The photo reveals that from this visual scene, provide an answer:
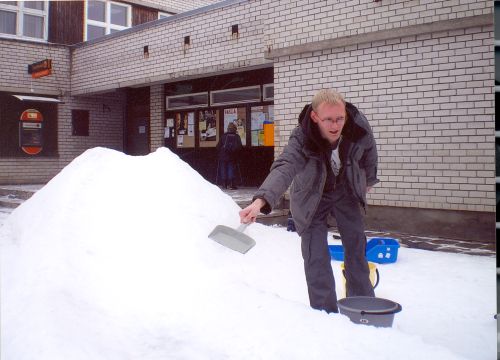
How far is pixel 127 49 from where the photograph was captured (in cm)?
1251

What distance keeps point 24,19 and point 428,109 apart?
38.5 feet

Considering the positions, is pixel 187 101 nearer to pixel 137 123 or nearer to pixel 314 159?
pixel 137 123

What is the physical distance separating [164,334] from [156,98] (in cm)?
1108

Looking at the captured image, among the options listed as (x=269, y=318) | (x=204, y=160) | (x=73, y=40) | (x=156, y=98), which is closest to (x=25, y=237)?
(x=269, y=318)

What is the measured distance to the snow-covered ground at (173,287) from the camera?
103 inches

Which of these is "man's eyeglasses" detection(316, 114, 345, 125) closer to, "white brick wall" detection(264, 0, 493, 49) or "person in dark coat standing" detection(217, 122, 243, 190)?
"white brick wall" detection(264, 0, 493, 49)

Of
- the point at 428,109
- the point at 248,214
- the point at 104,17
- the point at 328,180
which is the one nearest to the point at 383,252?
the point at 428,109

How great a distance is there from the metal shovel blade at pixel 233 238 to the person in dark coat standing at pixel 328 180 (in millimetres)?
378

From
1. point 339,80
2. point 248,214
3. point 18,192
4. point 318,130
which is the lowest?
point 18,192

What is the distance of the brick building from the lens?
6293mm

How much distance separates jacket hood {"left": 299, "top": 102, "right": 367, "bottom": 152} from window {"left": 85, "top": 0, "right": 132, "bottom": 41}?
13332mm

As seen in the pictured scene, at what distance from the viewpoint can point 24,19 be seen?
14.0 metres

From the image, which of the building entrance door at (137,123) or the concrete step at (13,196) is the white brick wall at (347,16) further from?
the building entrance door at (137,123)

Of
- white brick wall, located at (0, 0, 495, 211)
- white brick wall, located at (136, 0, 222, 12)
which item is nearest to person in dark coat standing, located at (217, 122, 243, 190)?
white brick wall, located at (0, 0, 495, 211)
